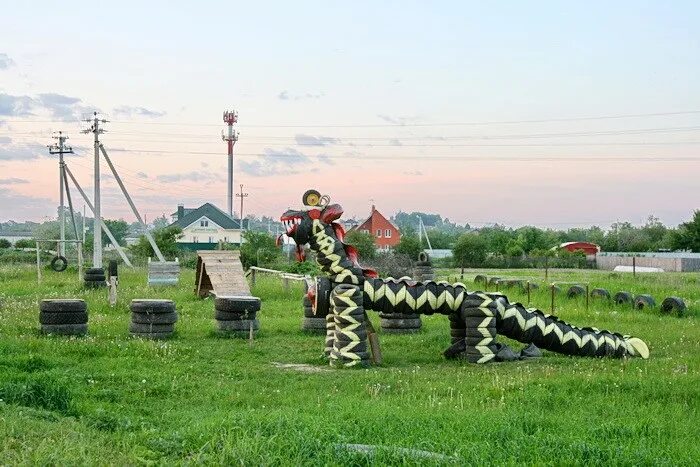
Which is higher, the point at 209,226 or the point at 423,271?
the point at 209,226

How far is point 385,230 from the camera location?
79125 mm

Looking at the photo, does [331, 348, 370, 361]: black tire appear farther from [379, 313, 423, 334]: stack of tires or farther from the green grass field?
[379, 313, 423, 334]: stack of tires

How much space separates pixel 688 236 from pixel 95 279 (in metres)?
53.1

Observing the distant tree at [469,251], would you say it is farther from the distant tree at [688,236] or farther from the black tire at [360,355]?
the black tire at [360,355]

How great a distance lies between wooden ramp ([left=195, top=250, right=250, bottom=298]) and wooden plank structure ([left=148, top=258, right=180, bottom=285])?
3179 mm

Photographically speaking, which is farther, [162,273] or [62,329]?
[162,273]

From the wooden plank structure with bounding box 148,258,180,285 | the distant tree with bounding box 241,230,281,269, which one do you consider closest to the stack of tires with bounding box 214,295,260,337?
the wooden plank structure with bounding box 148,258,180,285

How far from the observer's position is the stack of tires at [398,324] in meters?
16.3

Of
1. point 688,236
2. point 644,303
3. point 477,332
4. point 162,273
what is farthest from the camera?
point 688,236

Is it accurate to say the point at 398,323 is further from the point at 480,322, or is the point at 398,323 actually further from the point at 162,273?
the point at 162,273

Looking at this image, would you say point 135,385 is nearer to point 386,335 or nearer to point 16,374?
point 16,374

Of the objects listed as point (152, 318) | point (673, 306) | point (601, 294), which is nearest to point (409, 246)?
point (601, 294)

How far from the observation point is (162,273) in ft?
86.4

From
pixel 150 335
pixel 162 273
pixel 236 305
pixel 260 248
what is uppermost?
pixel 260 248
